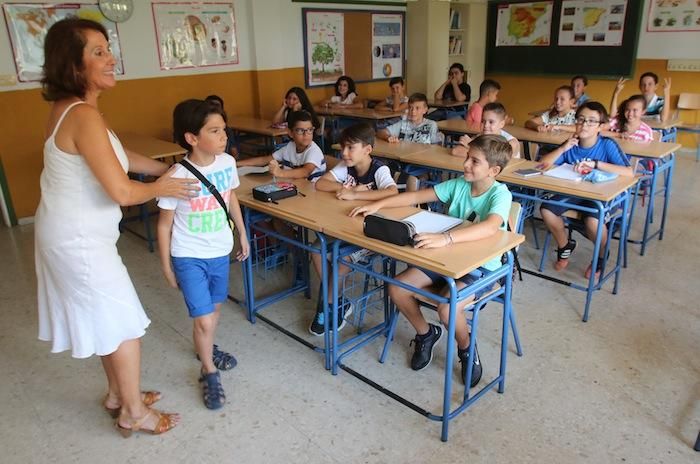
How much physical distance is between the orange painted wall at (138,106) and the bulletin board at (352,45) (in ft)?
0.85

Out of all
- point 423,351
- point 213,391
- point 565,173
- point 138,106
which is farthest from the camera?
point 138,106

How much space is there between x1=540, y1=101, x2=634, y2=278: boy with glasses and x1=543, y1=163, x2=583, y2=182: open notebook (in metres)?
0.04

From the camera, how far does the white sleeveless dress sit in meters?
1.69

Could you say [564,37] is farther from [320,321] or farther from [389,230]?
[389,230]

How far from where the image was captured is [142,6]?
17.2 ft

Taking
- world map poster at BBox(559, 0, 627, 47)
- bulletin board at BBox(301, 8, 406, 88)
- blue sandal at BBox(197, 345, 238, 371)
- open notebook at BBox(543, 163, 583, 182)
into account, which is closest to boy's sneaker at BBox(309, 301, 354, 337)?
Answer: blue sandal at BBox(197, 345, 238, 371)

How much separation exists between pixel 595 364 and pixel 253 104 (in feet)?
16.5

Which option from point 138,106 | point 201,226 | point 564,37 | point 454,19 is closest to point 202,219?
point 201,226

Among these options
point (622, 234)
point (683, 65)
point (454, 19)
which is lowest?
point (622, 234)

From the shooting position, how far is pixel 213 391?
2.32 m

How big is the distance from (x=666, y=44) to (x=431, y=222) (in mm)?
6380

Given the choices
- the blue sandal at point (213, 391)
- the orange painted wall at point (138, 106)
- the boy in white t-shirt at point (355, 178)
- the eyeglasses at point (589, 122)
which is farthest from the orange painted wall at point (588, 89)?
the blue sandal at point (213, 391)

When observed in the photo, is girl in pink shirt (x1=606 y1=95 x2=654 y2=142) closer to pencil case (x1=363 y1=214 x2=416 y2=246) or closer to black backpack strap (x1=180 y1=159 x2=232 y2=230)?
pencil case (x1=363 y1=214 x2=416 y2=246)

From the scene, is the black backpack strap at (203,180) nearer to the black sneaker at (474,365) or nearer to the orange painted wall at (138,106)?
the black sneaker at (474,365)
